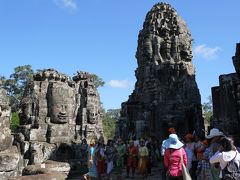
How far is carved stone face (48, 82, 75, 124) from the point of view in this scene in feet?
52.4

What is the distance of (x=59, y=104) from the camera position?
16031 mm

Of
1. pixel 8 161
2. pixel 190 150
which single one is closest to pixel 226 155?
pixel 190 150

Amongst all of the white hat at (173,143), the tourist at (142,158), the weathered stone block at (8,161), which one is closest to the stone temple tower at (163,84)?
the tourist at (142,158)

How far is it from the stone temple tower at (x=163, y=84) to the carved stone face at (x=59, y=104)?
7.51 metres

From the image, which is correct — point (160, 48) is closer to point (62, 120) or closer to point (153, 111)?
point (153, 111)

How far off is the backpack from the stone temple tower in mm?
17890

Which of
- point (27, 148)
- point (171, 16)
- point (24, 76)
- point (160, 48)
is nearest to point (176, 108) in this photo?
point (160, 48)

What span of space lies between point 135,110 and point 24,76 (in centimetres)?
3064

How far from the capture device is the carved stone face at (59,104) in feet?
52.4

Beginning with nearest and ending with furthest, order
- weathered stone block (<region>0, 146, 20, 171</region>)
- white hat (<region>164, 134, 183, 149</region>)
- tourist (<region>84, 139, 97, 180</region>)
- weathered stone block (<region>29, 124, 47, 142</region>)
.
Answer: white hat (<region>164, 134, 183, 149</region>), weathered stone block (<region>0, 146, 20, 171</region>), tourist (<region>84, 139, 97, 180</region>), weathered stone block (<region>29, 124, 47, 142</region>)

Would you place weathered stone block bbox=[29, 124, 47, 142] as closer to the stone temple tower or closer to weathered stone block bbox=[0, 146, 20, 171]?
weathered stone block bbox=[0, 146, 20, 171]

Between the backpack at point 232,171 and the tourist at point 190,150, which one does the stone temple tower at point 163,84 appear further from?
the backpack at point 232,171

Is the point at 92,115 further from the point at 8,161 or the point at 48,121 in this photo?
the point at 8,161

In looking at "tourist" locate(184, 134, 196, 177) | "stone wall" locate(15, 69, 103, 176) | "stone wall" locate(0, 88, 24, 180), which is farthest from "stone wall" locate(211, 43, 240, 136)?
"stone wall" locate(0, 88, 24, 180)
